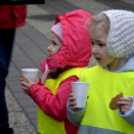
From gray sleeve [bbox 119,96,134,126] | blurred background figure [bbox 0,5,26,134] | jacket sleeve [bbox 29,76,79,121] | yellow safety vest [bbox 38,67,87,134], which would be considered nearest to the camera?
gray sleeve [bbox 119,96,134,126]

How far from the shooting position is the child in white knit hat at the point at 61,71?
262 centimetres

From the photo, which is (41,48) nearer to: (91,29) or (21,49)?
(21,49)

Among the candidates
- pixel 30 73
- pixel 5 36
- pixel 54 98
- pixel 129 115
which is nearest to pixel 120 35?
pixel 129 115

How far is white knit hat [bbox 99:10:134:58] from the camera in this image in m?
2.13

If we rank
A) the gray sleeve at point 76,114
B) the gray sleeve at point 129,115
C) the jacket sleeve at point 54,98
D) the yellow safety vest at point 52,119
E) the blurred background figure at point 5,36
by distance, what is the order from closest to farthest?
the gray sleeve at point 129,115 → the gray sleeve at point 76,114 → the jacket sleeve at point 54,98 → the yellow safety vest at point 52,119 → the blurred background figure at point 5,36

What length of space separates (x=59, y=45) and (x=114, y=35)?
72 cm

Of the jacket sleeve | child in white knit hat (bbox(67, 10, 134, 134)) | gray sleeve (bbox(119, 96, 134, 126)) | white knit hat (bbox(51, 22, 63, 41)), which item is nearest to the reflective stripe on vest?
child in white knit hat (bbox(67, 10, 134, 134))

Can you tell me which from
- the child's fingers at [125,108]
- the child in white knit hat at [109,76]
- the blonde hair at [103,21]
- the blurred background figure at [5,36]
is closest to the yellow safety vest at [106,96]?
the child in white knit hat at [109,76]

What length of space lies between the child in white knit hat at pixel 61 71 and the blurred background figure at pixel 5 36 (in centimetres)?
116

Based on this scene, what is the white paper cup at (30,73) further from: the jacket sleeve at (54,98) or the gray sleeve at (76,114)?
the gray sleeve at (76,114)

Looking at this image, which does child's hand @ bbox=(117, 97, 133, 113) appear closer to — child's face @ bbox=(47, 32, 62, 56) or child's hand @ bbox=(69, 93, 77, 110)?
child's hand @ bbox=(69, 93, 77, 110)

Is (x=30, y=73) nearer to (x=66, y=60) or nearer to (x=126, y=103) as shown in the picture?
(x=66, y=60)

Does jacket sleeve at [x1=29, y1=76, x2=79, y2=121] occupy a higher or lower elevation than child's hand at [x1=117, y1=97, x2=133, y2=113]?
lower

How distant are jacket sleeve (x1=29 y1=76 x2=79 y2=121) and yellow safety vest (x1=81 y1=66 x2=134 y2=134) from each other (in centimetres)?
36
